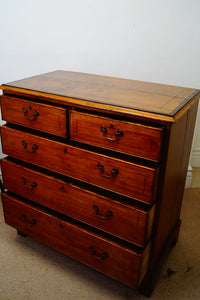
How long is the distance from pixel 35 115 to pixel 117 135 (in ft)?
1.36

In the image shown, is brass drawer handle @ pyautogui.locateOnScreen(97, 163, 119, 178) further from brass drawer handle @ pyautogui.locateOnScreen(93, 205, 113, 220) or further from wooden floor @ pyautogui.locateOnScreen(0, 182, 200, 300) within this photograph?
wooden floor @ pyautogui.locateOnScreen(0, 182, 200, 300)

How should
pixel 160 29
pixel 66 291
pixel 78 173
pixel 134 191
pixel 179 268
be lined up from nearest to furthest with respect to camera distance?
pixel 134 191, pixel 78 173, pixel 66 291, pixel 179 268, pixel 160 29

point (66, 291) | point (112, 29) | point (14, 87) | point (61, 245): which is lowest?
point (66, 291)

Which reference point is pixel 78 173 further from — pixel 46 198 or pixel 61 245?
pixel 61 245

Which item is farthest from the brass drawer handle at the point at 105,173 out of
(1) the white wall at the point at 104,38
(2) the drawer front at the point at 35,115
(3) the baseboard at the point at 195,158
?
(3) the baseboard at the point at 195,158

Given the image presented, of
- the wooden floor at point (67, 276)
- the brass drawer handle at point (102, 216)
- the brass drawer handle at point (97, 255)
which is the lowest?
the wooden floor at point (67, 276)

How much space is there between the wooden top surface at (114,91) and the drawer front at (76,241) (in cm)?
60

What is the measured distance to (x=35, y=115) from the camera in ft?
4.42

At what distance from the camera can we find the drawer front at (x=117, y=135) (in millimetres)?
1094

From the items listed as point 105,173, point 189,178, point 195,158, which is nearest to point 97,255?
point 105,173

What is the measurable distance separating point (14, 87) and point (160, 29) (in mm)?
947

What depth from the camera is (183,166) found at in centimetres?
147

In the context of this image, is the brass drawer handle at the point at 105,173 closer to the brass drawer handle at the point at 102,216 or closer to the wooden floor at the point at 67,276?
the brass drawer handle at the point at 102,216

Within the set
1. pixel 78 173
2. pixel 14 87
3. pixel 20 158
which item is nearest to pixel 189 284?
pixel 78 173
